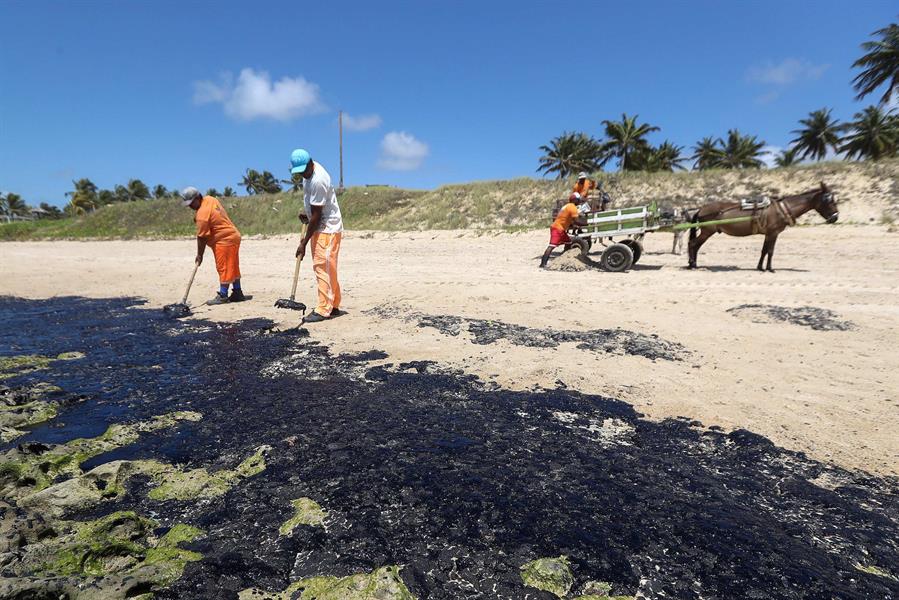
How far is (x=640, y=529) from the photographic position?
74.8 inches

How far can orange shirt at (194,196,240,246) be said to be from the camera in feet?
22.8

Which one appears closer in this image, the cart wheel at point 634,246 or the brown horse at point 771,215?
the brown horse at point 771,215

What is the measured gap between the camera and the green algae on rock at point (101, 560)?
1499mm

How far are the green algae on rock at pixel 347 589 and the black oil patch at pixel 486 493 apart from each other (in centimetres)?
4

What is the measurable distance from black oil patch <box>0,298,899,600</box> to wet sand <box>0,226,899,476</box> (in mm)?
455

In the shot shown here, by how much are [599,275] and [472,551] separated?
8.21 metres

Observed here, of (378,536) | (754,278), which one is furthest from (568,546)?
(754,278)

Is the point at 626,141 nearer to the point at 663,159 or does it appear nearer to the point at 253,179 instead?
the point at 663,159

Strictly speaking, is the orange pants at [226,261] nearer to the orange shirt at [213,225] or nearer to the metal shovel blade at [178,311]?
the orange shirt at [213,225]

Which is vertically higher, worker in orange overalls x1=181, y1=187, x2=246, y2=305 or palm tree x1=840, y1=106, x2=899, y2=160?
palm tree x1=840, y1=106, x2=899, y2=160

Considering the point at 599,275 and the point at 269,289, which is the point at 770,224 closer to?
the point at 599,275

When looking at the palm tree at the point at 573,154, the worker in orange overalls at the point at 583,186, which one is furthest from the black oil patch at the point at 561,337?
the palm tree at the point at 573,154

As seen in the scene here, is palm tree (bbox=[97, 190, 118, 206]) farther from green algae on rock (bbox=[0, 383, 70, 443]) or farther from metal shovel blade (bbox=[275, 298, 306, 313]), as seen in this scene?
green algae on rock (bbox=[0, 383, 70, 443])

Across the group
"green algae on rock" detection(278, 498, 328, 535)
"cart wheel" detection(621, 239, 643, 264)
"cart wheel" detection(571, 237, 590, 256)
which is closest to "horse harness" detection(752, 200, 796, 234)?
"cart wheel" detection(621, 239, 643, 264)
